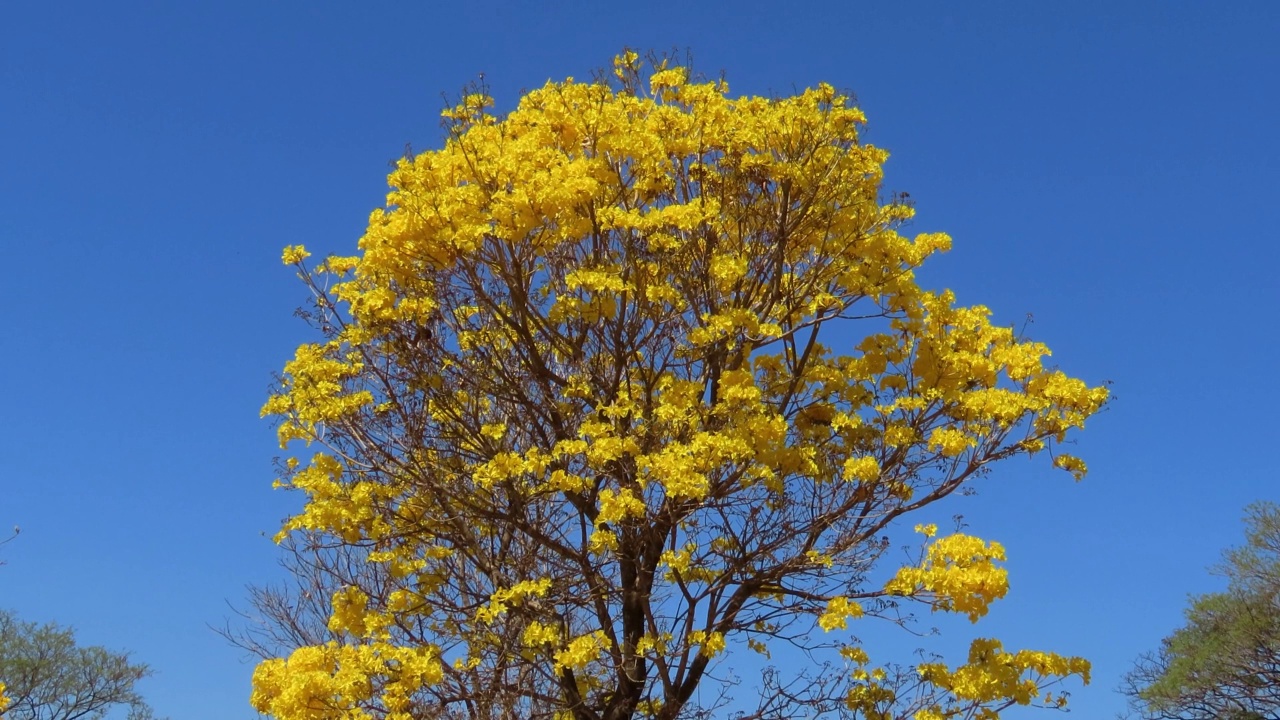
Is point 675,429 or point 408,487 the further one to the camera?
point 408,487

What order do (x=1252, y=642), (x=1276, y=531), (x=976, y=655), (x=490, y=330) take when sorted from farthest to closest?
(x=1276, y=531) → (x=1252, y=642) → (x=490, y=330) → (x=976, y=655)

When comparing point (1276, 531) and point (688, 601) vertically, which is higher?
point (1276, 531)

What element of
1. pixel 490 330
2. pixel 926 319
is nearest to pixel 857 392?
pixel 926 319

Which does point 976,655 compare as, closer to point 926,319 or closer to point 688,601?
point 688,601

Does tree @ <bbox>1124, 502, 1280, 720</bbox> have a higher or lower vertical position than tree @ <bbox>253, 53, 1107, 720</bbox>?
higher

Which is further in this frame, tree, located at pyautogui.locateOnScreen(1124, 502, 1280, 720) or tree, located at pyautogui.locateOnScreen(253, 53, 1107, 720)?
tree, located at pyautogui.locateOnScreen(1124, 502, 1280, 720)

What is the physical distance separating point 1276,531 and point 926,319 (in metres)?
19.6

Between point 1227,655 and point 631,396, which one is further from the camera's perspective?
point 1227,655

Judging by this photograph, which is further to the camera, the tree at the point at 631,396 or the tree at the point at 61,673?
the tree at the point at 61,673

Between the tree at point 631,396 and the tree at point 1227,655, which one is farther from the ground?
the tree at point 1227,655

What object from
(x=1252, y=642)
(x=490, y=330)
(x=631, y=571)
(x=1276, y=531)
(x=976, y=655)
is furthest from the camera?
(x=1276, y=531)

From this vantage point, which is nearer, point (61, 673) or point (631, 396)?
point (631, 396)

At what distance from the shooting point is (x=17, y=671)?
25188 millimetres

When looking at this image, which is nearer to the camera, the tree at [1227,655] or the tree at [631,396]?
the tree at [631,396]
